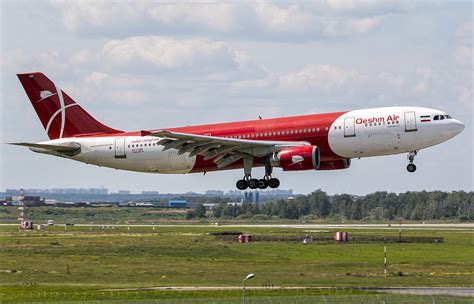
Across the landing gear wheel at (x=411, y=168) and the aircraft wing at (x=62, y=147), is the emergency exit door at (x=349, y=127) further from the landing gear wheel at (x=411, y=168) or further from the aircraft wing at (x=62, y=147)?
the aircraft wing at (x=62, y=147)

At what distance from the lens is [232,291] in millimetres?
83875

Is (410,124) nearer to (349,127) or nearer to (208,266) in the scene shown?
(349,127)

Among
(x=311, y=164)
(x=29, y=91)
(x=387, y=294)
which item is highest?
(x=29, y=91)

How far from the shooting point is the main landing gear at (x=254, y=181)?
8344 centimetres

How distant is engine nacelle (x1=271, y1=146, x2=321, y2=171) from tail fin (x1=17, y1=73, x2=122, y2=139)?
53.2 ft

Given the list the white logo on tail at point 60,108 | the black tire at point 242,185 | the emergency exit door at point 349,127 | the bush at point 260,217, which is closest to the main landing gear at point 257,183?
the black tire at point 242,185

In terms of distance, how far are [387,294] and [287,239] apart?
46.7 metres

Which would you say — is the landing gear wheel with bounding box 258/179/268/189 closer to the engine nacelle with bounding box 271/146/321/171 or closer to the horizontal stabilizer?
the engine nacelle with bounding box 271/146/321/171

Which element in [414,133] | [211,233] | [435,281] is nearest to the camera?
[414,133]

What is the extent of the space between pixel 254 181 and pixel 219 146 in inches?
143

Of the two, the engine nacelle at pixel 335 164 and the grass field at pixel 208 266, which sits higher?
the engine nacelle at pixel 335 164

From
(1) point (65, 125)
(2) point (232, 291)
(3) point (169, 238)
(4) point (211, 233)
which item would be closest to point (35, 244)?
(3) point (169, 238)

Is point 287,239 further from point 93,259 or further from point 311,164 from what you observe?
point 311,164

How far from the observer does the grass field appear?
82.6 metres
